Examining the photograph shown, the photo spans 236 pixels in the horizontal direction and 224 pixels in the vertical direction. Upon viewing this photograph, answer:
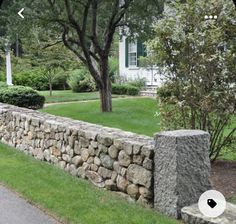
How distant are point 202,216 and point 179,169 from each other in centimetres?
62

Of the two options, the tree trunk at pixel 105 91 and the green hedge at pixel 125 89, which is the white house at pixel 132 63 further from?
the tree trunk at pixel 105 91

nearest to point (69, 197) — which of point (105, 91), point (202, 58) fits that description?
point (202, 58)

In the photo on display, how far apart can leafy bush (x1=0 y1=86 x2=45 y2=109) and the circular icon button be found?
12597mm

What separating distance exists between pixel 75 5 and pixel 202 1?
25.1ft

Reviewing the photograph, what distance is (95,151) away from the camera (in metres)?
6.28

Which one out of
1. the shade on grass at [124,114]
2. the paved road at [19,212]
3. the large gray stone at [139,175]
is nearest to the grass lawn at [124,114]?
the shade on grass at [124,114]

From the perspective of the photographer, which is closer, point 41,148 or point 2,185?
point 2,185

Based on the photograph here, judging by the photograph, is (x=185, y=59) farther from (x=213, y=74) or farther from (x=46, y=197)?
(x=46, y=197)

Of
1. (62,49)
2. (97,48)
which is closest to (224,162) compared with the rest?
(97,48)

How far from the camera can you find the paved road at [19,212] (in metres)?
4.93

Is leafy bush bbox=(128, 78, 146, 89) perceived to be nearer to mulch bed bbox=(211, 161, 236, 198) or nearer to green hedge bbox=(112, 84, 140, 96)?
green hedge bbox=(112, 84, 140, 96)

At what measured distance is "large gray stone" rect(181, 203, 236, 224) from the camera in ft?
13.7

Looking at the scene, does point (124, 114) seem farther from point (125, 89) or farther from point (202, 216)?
point (202, 216)

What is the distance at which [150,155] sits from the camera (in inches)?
202
